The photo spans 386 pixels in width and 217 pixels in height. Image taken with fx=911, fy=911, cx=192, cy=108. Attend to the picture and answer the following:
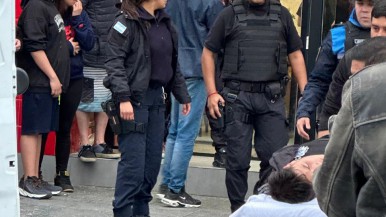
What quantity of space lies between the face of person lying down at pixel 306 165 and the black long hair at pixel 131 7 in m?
2.43

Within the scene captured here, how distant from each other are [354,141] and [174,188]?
5.22 m

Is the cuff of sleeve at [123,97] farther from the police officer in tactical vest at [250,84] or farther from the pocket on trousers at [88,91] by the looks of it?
the pocket on trousers at [88,91]

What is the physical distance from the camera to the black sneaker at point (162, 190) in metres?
7.53

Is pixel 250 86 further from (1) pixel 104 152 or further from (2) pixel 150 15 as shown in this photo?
(1) pixel 104 152

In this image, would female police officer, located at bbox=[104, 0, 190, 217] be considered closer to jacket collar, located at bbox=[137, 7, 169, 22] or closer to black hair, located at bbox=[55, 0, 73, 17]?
jacket collar, located at bbox=[137, 7, 169, 22]

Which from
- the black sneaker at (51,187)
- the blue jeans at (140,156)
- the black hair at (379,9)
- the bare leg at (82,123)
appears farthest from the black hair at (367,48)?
the bare leg at (82,123)

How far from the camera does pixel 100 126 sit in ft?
27.5

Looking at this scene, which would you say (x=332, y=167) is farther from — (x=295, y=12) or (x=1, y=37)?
(x=295, y=12)

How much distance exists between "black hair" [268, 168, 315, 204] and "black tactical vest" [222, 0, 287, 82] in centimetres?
261

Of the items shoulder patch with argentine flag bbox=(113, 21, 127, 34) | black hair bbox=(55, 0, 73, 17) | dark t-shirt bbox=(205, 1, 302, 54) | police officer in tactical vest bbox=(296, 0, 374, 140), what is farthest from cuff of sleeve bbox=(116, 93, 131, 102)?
black hair bbox=(55, 0, 73, 17)

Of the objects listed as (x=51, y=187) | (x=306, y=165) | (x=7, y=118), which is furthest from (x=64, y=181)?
(x=306, y=165)

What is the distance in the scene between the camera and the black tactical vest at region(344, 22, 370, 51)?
5.47 m

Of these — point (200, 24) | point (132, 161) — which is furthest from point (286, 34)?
point (132, 161)

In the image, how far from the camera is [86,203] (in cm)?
760
